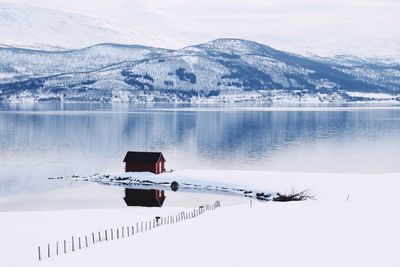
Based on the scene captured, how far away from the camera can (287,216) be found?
66438mm

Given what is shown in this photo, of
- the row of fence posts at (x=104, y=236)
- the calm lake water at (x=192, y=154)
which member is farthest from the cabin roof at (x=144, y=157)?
the row of fence posts at (x=104, y=236)

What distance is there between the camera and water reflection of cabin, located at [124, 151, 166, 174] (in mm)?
111938

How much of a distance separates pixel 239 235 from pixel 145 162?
59.0 m

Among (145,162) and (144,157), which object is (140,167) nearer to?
(145,162)

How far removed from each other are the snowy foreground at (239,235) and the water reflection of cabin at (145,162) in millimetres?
31806

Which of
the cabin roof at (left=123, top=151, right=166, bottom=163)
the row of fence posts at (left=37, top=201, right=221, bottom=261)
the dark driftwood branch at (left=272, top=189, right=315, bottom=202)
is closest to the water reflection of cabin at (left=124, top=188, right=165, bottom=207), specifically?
the cabin roof at (left=123, top=151, right=166, bottom=163)

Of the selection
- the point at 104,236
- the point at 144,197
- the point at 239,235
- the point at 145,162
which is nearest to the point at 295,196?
the point at 144,197

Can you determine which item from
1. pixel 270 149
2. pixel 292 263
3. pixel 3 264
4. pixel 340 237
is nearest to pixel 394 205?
pixel 340 237

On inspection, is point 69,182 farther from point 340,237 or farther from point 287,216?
point 340,237

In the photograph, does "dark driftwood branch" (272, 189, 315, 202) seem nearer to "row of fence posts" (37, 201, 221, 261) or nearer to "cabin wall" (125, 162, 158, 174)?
"row of fence posts" (37, 201, 221, 261)

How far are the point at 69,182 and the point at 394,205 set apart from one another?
56.3 metres

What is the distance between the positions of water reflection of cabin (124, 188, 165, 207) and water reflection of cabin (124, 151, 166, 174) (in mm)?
9683

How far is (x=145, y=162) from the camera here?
113m

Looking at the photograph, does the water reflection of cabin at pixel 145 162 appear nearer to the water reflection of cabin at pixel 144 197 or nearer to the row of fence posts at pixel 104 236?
the water reflection of cabin at pixel 144 197
